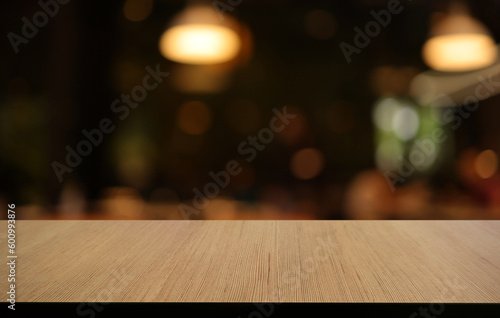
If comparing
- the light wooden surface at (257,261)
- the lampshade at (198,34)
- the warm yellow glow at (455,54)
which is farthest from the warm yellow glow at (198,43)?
the light wooden surface at (257,261)

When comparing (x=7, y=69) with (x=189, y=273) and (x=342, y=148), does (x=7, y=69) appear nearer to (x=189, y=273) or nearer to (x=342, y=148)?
(x=342, y=148)

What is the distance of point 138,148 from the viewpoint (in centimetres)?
154

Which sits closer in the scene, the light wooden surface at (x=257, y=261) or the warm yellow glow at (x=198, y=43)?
the light wooden surface at (x=257, y=261)

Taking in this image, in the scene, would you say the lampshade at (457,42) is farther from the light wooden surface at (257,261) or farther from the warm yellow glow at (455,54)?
the light wooden surface at (257,261)

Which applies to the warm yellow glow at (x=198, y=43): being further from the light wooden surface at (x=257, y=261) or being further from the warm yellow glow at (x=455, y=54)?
the light wooden surface at (x=257, y=261)

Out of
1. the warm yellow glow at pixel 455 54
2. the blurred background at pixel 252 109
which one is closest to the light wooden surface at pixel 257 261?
the blurred background at pixel 252 109

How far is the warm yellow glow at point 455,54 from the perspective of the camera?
1.51 meters

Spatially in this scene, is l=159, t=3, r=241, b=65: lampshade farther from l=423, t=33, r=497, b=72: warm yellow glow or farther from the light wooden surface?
the light wooden surface

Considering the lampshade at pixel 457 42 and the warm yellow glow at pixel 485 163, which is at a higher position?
the lampshade at pixel 457 42

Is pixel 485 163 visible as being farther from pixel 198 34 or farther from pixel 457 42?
pixel 198 34

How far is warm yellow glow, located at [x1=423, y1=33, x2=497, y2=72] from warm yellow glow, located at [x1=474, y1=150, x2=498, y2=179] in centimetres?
27

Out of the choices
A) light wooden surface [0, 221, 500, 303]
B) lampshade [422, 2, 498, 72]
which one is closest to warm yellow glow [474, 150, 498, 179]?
lampshade [422, 2, 498, 72]

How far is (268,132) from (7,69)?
2.67 ft

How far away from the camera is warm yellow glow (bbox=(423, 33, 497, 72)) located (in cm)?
151
